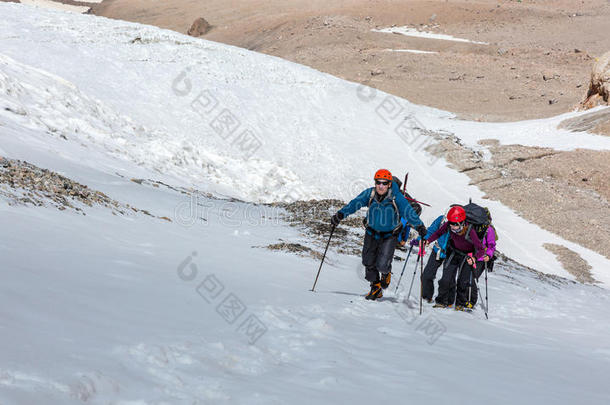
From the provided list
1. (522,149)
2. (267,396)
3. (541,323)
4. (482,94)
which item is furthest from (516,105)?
(267,396)

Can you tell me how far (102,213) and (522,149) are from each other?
25568 millimetres

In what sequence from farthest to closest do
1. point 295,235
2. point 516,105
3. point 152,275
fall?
point 516,105 < point 295,235 < point 152,275

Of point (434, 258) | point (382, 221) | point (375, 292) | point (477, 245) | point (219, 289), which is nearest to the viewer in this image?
point (219, 289)

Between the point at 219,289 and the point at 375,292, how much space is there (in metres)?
2.67

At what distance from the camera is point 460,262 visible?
917cm

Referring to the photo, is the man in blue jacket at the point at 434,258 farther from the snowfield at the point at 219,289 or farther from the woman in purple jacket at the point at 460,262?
the snowfield at the point at 219,289

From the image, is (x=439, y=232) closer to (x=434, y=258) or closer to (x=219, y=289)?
(x=434, y=258)

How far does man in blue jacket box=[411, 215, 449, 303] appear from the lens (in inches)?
363

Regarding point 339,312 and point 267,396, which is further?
point 339,312

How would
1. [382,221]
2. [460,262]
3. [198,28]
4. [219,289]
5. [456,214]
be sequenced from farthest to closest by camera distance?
[198,28] < [460,262] < [456,214] < [382,221] < [219,289]

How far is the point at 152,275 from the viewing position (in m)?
6.39

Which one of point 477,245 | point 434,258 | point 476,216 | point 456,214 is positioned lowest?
point 434,258

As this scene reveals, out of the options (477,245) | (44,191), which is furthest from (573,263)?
(44,191)

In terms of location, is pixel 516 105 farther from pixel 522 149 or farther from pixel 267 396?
pixel 267 396
